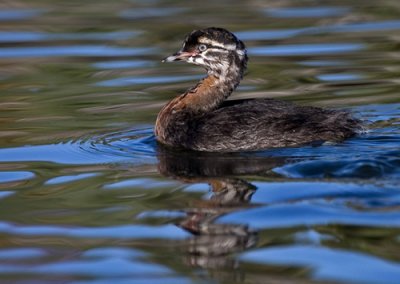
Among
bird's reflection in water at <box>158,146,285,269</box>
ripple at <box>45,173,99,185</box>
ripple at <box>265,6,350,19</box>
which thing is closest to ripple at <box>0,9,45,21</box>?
ripple at <box>265,6,350,19</box>

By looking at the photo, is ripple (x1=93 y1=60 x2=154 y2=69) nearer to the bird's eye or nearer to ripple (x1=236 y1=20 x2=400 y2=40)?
ripple (x1=236 y1=20 x2=400 y2=40)

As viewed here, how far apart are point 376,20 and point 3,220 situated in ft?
36.3

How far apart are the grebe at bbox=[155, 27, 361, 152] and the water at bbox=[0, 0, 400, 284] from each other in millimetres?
198

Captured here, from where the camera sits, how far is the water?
23.8ft

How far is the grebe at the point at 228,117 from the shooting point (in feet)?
34.4

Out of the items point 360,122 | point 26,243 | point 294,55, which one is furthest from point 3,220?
point 294,55

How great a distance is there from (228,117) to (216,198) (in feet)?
6.61

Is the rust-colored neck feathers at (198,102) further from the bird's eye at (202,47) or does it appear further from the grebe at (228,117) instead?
the bird's eye at (202,47)

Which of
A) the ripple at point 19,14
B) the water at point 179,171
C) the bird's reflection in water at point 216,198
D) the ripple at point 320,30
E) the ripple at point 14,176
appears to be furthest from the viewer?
the ripple at point 19,14

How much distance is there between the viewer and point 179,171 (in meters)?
9.95

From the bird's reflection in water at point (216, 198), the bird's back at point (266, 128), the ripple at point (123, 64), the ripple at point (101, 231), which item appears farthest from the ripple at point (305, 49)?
the ripple at point (101, 231)

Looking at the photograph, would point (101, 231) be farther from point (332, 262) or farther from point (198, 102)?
point (198, 102)

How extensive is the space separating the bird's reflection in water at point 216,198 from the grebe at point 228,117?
0.19m

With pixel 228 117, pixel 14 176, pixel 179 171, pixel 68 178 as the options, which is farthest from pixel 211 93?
pixel 14 176
